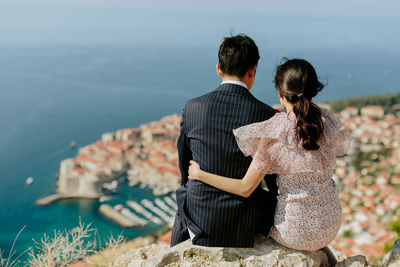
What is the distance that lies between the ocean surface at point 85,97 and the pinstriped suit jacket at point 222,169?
281 centimetres

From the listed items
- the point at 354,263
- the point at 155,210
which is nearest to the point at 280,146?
the point at 354,263

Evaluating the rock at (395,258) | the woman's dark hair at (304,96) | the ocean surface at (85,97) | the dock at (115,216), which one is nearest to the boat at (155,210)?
the ocean surface at (85,97)

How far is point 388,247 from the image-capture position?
2.85 metres

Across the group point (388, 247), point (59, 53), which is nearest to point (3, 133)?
point (388, 247)

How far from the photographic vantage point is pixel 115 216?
570 inches

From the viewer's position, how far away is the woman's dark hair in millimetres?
969

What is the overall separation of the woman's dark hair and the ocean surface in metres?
3.13

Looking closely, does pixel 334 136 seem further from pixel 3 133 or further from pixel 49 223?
pixel 3 133

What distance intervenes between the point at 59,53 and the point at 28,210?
153 ft

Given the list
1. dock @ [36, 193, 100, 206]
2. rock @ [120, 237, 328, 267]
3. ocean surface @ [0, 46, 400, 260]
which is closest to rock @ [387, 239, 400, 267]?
rock @ [120, 237, 328, 267]

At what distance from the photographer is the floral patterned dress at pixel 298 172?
3.31 ft

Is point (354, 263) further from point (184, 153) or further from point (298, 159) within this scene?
point (184, 153)

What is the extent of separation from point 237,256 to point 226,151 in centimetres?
38

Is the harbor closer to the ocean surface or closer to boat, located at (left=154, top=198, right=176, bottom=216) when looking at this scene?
boat, located at (left=154, top=198, right=176, bottom=216)
